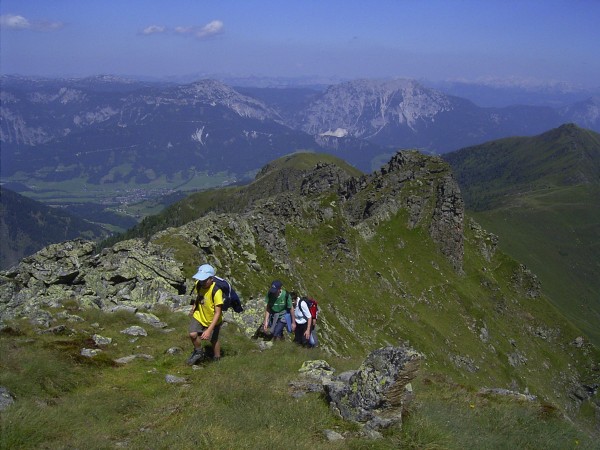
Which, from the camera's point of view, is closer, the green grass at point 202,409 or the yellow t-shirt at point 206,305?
the green grass at point 202,409

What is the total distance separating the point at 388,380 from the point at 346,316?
60.5m

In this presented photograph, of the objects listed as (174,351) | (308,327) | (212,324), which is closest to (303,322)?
(308,327)

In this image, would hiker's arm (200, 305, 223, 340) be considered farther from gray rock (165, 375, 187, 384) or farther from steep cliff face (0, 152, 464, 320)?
steep cliff face (0, 152, 464, 320)

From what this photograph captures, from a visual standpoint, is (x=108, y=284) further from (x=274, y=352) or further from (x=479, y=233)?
(x=479, y=233)

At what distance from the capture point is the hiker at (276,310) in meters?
22.7

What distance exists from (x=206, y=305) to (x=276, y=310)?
6.28 meters

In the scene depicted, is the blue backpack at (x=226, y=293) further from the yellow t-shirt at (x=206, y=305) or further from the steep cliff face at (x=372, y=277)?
the steep cliff face at (x=372, y=277)

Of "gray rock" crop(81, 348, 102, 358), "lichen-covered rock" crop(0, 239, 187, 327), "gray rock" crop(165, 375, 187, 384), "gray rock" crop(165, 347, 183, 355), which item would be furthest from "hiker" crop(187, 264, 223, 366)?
"lichen-covered rock" crop(0, 239, 187, 327)

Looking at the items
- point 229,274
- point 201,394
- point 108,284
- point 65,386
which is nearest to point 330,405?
point 201,394

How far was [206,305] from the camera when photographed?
57.4 ft

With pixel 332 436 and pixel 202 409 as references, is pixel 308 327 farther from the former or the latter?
pixel 332 436

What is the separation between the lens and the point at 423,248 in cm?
11781

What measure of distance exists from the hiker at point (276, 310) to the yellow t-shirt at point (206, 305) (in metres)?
5.21

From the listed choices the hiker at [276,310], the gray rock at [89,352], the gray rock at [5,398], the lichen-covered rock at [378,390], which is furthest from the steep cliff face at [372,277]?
the lichen-covered rock at [378,390]
